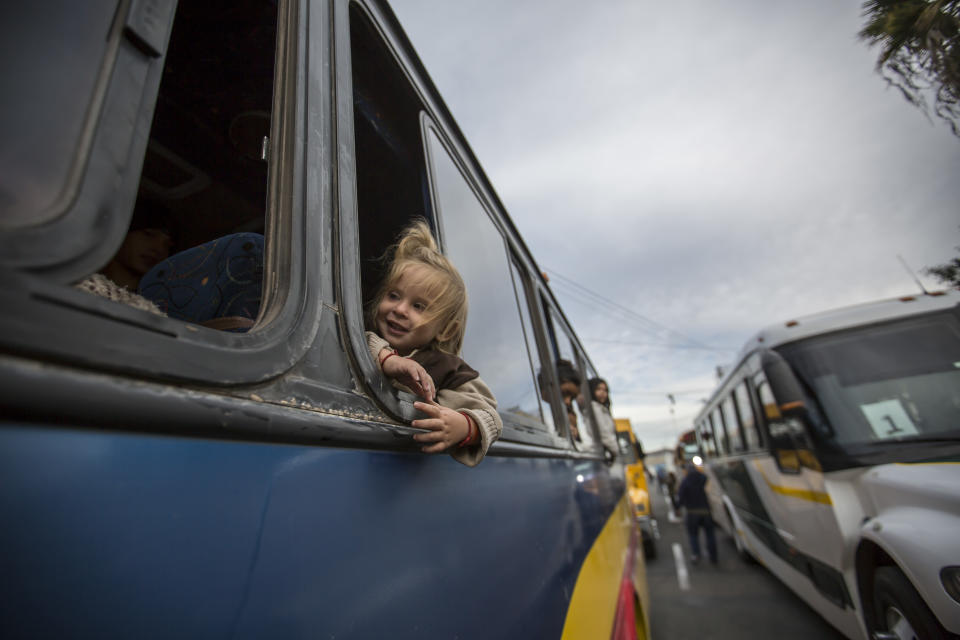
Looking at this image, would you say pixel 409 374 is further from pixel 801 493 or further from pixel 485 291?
pixel 801 493

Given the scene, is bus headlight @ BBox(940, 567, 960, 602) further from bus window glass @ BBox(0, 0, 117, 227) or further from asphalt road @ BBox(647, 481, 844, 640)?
bus window glass @ BBox(0, 0, 117, 227)

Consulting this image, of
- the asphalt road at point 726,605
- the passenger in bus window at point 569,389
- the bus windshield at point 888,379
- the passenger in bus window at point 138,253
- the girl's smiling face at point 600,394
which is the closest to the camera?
the passenger in bus window at point 138,253

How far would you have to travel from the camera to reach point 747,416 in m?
5.56

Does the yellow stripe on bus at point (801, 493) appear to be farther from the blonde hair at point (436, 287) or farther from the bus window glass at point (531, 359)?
the blonde hair at point (436, 287)

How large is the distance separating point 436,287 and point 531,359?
1.23 meters

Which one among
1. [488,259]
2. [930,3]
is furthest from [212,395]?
[930,3]

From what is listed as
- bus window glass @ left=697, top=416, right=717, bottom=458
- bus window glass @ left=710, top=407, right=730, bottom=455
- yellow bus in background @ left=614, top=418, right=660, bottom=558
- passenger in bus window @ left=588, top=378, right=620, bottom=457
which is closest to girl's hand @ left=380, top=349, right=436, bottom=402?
passenger in bus window @ left=588, top=378, right=620, bottom=457

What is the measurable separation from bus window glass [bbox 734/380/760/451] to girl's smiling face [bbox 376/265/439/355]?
5050mm

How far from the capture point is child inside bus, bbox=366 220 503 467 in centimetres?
85

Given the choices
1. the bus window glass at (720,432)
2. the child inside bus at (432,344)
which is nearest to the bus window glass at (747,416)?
the bus window glass at (720,432)

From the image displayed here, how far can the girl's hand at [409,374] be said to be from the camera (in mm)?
Result: 831

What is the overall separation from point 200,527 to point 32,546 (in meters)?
0.13

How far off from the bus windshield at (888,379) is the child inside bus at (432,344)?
3.33 metres

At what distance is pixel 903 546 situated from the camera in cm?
224
